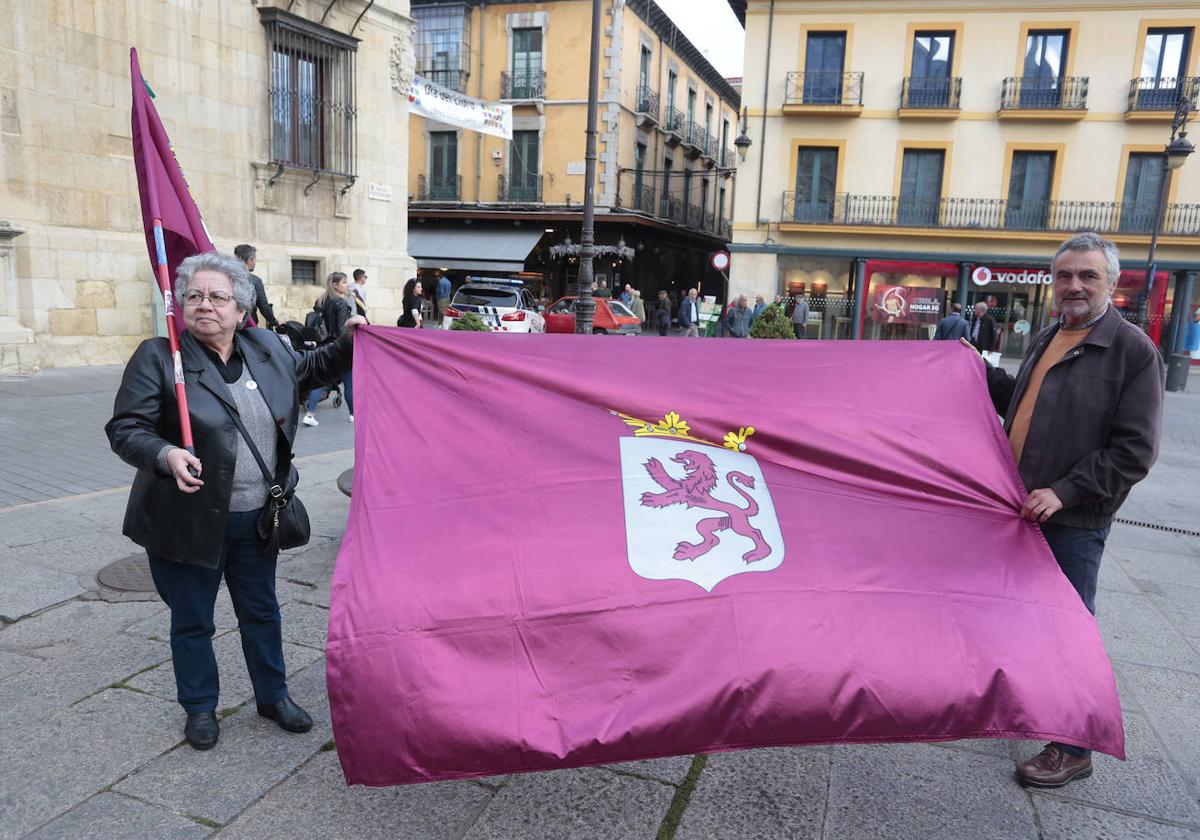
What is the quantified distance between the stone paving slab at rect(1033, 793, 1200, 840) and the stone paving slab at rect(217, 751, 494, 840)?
1828mm

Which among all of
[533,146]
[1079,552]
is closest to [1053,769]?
[1079,552]

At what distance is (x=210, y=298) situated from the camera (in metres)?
2.70

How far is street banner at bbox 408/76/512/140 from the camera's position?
16391 mm

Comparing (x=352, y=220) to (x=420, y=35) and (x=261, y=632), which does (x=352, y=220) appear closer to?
(x=261, y=632)

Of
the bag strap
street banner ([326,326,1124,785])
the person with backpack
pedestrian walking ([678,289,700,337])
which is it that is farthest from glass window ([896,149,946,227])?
the bag strap

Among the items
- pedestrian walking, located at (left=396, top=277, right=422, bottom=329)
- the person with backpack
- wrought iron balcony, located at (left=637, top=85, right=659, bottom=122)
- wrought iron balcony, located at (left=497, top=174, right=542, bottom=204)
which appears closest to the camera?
the person with backpack

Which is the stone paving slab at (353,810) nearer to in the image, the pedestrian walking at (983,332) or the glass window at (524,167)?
the pedestrian walking at (983,332)

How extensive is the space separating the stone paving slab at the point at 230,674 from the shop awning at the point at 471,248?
81.1ft

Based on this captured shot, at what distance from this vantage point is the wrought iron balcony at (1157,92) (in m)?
22.5

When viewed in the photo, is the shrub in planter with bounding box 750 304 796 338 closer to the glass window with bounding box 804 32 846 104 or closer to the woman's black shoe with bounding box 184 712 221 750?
the woman's black shoe with bounding box 184 712 221 750

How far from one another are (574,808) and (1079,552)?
2005 mm

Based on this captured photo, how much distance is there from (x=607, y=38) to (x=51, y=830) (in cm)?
2973

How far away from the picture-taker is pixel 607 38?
28281 millimetres

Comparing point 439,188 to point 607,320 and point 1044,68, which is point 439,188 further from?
point 1044,68
